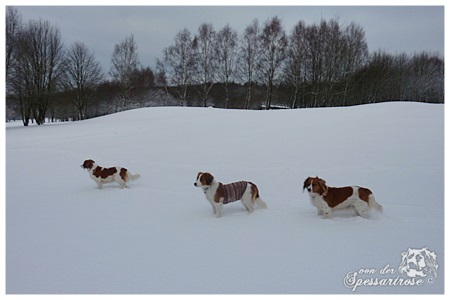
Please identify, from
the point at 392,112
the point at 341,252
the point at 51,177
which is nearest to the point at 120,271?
the point at 341,252

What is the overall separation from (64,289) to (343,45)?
34.1 m

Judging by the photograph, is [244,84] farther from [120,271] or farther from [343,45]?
[120,271]

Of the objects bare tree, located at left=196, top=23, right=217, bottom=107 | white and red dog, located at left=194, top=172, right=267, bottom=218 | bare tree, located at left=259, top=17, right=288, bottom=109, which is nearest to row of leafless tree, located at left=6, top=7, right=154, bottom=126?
bare tree, located at left=196, top=23, right=217, bottom=107

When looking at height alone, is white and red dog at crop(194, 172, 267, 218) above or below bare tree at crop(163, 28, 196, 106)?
below

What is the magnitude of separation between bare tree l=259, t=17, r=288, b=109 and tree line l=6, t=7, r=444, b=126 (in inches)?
4.3

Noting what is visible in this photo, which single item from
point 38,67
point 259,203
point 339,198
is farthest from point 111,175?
point 38,67

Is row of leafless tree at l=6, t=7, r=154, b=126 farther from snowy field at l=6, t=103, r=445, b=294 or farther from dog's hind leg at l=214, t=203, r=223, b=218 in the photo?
dog's hind leg at l=214, t=203, r=223, b=218

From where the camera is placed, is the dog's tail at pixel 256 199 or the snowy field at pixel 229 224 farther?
the dog's tail at pixel 256 199

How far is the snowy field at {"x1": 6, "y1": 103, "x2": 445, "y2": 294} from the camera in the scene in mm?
2439

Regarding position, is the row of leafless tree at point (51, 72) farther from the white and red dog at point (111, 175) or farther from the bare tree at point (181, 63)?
the white and red dog at point (111, 175)

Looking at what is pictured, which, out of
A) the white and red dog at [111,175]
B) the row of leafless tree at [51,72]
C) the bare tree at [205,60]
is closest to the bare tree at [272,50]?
the bare tree at [205,60]

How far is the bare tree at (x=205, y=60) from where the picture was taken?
32.1 m

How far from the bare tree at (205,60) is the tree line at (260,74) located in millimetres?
114

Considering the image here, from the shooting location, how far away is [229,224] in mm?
3598
